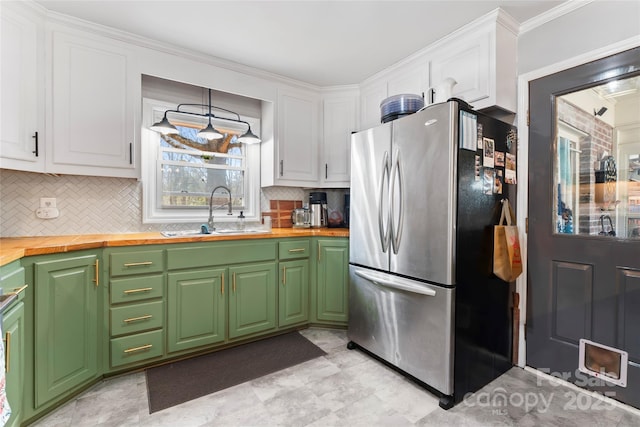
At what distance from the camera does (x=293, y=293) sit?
2.81 m

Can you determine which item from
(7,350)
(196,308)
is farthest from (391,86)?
(7,350)

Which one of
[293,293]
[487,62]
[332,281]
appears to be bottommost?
[293,293]

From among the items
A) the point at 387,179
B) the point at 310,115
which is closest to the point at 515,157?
the point at 387,179

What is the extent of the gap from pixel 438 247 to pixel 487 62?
1376mm

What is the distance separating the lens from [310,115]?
3.27 m

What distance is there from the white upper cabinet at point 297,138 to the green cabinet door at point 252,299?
3.12ft

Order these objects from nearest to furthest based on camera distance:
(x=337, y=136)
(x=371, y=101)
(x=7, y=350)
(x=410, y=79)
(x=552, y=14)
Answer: (x=7, y=350), (x=552, y=14), (x=410, y=79), (x=371, y=101), (x=337, y=136)

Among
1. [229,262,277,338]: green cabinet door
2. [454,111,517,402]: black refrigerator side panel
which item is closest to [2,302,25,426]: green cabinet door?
[229,262,277,338]: green cabinet door

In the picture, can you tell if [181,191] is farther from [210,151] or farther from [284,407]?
[284,407]

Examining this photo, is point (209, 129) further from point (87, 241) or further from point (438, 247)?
point (438, 247)

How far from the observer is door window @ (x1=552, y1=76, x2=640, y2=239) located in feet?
5.90

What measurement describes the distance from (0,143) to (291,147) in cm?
211

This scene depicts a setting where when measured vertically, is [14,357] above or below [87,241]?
below

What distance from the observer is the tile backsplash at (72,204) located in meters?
2.14
